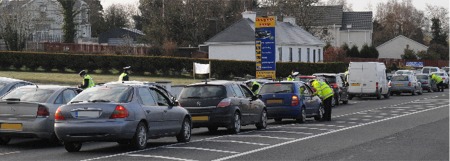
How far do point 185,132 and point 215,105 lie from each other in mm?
2425

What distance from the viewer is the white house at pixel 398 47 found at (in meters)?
123

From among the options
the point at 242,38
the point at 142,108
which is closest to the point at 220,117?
the point at 142,108

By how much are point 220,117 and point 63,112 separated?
5710 millimetres

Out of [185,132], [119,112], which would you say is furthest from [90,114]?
[185,132]

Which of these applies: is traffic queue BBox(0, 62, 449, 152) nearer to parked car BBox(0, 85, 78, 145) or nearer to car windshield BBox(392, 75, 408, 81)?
parked car BBox(0, 85, 78, 145)

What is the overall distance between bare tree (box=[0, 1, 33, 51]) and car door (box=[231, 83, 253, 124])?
47.4 metres

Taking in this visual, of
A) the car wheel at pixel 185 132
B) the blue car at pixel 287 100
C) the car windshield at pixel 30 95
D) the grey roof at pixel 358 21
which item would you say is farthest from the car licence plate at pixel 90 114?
the grey roof at pixel 358 21

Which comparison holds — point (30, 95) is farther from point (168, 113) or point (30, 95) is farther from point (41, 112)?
point (168, 113)

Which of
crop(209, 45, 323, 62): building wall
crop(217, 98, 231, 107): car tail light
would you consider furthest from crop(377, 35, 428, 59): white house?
crop(217, 98, 231, 107): car tail light

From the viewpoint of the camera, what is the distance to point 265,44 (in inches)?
1676

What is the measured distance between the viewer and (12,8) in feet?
255

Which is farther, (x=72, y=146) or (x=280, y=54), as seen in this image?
(x=280, y=54)

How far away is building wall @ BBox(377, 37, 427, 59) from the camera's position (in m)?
123

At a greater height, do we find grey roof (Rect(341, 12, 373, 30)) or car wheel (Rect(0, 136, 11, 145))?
grey roof (Rect(341, 12, 373, 30))
